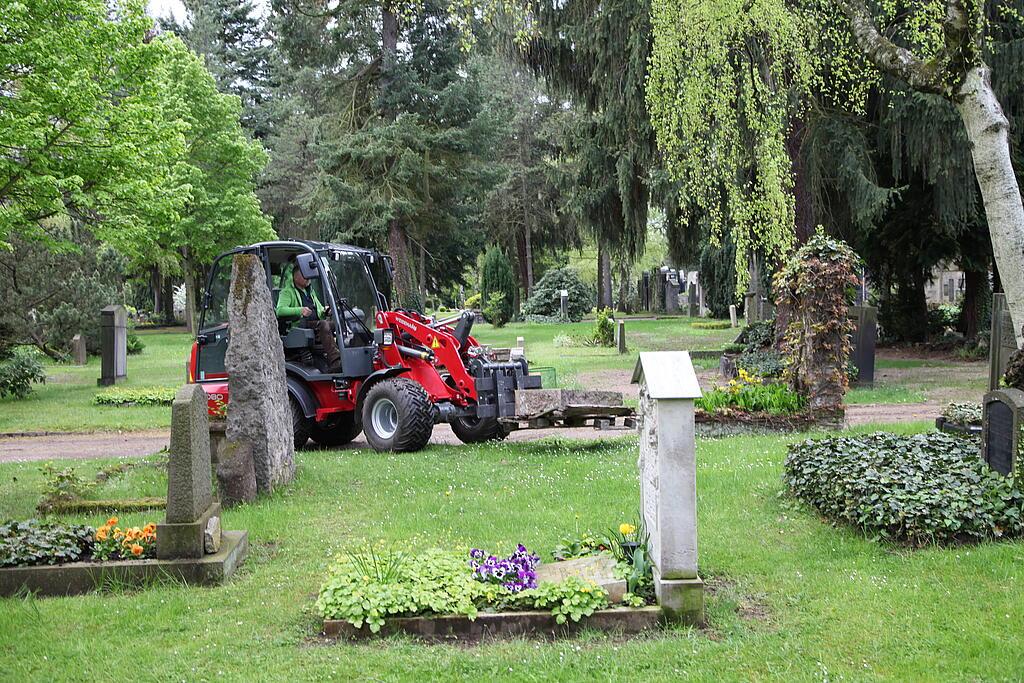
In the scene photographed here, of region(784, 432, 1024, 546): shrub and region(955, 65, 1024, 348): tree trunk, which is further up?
region(955, 65, 1024, 348): tree trunk

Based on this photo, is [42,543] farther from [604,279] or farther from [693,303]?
[693,303]

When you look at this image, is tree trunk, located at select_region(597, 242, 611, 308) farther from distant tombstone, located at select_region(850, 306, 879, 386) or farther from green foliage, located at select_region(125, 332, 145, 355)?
distant tombstone, located at select_region(850, 306, 879, 386)

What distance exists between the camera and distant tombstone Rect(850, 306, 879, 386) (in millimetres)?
17234

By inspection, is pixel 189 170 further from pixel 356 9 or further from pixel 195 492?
pixel 195 492

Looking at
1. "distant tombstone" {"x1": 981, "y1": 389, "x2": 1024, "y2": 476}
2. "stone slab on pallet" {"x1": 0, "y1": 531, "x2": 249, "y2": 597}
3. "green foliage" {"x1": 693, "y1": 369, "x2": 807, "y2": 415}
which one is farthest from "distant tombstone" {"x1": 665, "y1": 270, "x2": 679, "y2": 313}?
"stone slab on pallet" {"x1": 0, "y1": 531, "x2": 249, "y2": 597}

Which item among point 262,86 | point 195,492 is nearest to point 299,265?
point 195,492

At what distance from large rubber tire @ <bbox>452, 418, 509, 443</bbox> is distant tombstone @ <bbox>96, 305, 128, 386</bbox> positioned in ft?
42.9

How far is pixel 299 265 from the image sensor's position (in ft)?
38.9

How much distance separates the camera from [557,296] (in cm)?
4516

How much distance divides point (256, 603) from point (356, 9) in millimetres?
30466

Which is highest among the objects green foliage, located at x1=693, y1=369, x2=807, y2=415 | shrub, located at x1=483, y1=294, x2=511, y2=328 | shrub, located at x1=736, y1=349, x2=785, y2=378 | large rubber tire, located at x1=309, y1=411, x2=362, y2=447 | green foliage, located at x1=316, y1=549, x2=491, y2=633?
shrub, located at x1=483, y1=294, x2=511, y2=328

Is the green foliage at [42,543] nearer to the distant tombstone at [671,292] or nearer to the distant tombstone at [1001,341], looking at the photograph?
the distant tombstone at [1001,341]

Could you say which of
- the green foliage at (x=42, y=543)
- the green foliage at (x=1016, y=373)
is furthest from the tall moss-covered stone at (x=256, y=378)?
the green foliage at (x=1016, y=373)

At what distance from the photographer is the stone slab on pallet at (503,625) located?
5387mm
